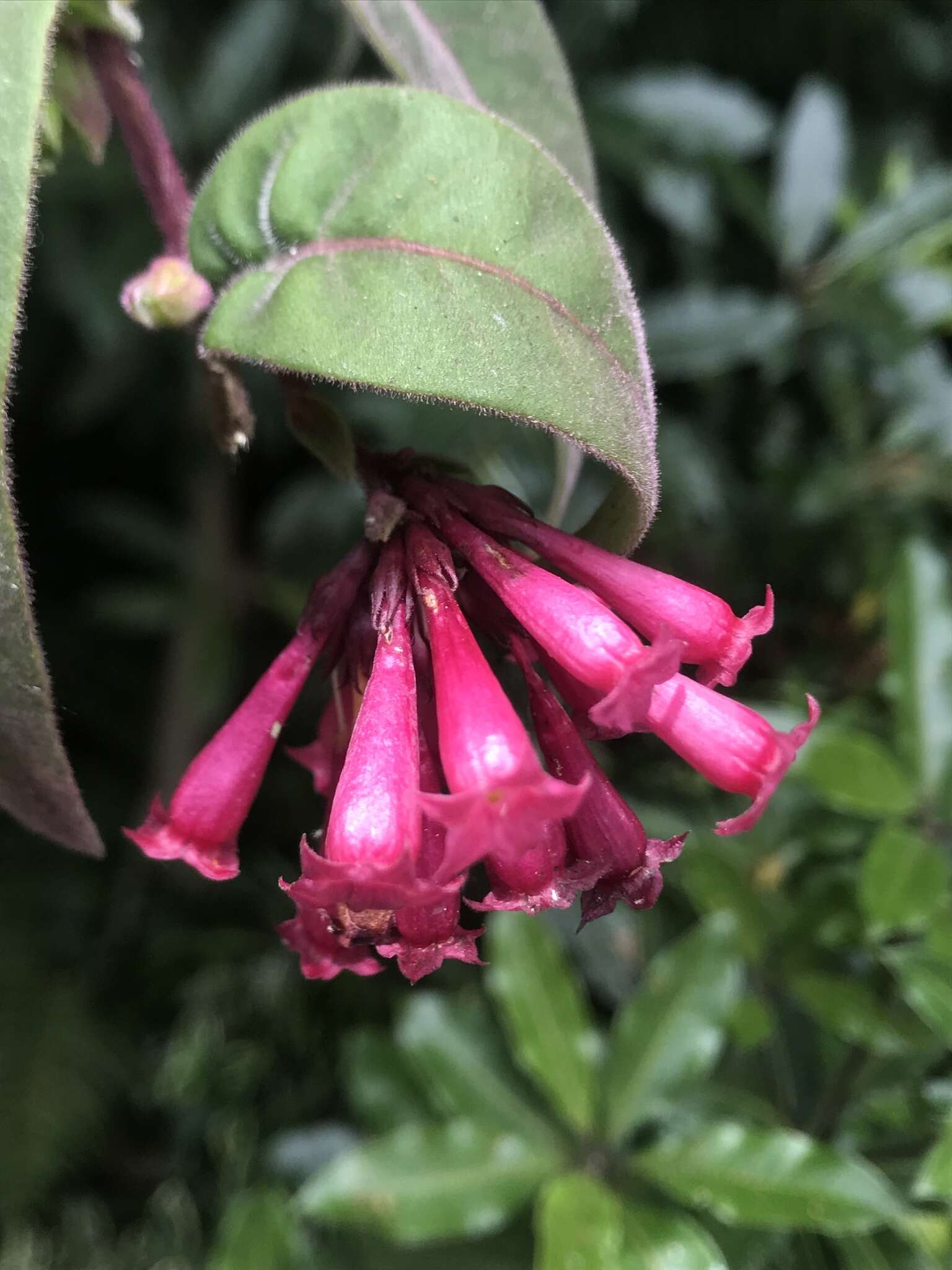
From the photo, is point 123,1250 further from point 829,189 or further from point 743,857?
point 829,189

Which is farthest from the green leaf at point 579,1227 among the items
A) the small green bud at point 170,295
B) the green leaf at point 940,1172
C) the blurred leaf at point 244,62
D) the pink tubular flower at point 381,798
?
the blurred leaf at point 244,62

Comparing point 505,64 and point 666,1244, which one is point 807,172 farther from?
point 666,1244

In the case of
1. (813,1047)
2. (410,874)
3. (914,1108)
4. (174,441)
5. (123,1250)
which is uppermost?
(410,874)

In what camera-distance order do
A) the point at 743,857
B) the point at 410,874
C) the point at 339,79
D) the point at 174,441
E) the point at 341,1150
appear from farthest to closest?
the point at 174,441 < the point at 341,1150 < the point at 743,857 < the point at 339,79 < the point at 410,874

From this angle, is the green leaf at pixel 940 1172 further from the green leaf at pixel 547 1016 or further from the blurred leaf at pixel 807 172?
the blurred leaf at pixel 807 172

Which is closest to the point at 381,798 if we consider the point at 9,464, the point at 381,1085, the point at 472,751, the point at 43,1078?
the point at 472,751

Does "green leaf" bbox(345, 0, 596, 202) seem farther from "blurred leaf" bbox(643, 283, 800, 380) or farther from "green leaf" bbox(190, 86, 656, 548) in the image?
"blurred leaf" bbox(643, 283, 800, 380)

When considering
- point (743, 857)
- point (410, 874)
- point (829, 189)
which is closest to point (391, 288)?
point (410, 874)
